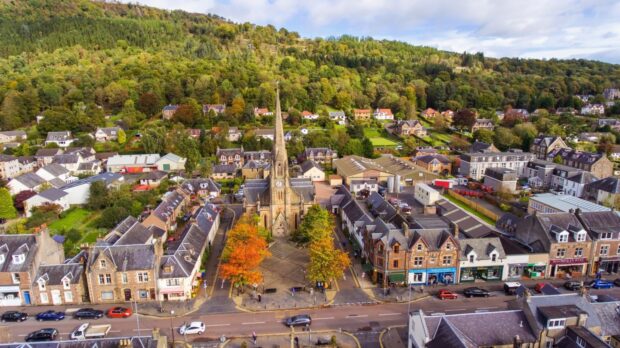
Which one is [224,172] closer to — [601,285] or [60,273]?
[60,273]

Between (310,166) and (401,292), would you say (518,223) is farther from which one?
(310,166)

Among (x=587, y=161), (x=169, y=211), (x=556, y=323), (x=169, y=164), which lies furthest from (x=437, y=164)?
(x=556, y=323)

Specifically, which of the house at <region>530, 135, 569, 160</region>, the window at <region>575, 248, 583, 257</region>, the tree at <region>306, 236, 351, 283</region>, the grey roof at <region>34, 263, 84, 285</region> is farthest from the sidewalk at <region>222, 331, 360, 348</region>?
the house at <region>530, 135, 569, 160</region>

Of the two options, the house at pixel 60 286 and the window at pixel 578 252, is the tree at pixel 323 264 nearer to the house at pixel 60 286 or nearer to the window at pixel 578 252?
the house at pixel 60 286

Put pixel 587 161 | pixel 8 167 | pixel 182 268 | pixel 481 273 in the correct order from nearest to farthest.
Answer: pixel 182 268, pixel 481 273, pixel 587 161, pixel 8 167

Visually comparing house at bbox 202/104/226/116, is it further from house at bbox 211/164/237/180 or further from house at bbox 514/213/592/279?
house at bbox 514/213/592/279

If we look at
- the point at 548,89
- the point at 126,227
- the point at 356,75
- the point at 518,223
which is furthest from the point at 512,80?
the point at 126,227
